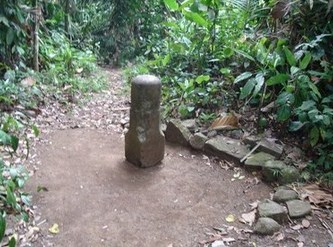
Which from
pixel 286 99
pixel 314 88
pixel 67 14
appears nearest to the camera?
pixel 314 88

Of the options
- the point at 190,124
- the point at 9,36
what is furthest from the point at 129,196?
the point at 9,36

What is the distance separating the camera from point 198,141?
4141mm

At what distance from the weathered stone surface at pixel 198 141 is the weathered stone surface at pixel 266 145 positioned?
1.45 feet

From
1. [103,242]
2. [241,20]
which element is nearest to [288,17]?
[241,20]

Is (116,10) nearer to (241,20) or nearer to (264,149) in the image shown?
(241,20)

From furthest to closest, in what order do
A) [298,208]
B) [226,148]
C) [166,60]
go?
[166,60], [226,148], [298,208]

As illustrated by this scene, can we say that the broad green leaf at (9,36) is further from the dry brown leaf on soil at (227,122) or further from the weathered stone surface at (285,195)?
the weathered stone surface at (285,195)

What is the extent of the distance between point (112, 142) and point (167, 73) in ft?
6.15

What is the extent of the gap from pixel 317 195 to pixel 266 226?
0.65m

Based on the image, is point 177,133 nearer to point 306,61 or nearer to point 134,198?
point 134,198

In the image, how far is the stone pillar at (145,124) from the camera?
3652 millimetres

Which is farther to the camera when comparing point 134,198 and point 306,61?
point 306,61

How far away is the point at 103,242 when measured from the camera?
9.18 ft

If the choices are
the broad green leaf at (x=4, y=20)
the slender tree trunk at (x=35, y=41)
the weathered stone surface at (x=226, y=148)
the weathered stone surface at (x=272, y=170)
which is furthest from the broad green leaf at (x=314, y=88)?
the slender tree trunk at (x=35, y=41)
